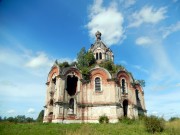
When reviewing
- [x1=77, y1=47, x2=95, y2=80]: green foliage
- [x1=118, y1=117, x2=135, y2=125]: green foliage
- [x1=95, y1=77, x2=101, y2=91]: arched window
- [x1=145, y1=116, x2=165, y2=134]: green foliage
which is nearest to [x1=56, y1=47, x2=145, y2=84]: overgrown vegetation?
[x1=77, y1=47, x2=95, y2=80]: green foliage

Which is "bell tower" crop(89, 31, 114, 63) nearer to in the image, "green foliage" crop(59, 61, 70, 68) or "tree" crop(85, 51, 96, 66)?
"tree" crop(85, 51, 96, 66)

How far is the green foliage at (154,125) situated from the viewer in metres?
16.8

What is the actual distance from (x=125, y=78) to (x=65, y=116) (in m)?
11.7

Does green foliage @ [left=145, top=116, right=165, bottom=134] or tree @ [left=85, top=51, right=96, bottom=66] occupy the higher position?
tree @ [left=85, top=51, right=96, bottom=66]

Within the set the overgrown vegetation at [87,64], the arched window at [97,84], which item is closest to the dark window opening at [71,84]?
the overgrown vegetation at [87,64]

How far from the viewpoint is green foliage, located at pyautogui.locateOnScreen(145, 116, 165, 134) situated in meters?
16.8

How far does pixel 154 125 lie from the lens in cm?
1678

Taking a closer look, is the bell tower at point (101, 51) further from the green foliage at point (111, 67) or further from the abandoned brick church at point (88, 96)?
the abandoned brick church at point (88, 96)

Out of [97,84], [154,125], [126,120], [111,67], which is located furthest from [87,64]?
[154,125]

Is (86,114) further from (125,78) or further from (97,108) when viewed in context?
(125,78)

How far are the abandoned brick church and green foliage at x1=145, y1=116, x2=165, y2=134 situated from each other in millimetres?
10690

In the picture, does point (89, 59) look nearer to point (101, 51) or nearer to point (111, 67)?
point (111, 67)

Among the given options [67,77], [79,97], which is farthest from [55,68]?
[79,97]

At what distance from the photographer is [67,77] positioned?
29.8 m
